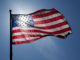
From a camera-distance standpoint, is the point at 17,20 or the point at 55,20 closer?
the point at 17,20

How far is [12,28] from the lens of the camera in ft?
41.1

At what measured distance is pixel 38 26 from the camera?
13398 mm

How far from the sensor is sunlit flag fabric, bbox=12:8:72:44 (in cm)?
1243

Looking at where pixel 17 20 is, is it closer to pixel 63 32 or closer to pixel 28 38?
pixel 28 38

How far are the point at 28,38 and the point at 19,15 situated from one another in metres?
1.75

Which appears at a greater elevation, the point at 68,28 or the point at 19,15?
the point at 19,15

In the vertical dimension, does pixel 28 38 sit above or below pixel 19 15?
below

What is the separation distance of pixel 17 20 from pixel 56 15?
3.15 metres

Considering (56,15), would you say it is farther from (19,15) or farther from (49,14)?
(19,15)

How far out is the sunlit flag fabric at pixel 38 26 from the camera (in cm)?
1243

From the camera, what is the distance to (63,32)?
44.4ft

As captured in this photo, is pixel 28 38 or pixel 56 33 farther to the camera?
pixel 56 33

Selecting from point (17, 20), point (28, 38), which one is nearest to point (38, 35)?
point (28, 38)

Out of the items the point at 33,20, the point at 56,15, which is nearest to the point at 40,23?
the point at 33,20
